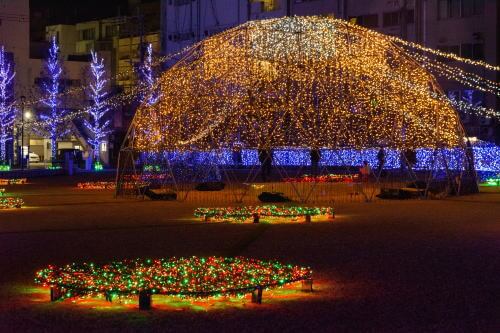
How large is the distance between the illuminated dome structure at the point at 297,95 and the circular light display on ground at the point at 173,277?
14.6 metres

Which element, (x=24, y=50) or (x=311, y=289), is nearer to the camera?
(x=311, y=289)

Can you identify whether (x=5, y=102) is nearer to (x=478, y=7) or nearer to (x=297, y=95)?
(x=478, y=7)

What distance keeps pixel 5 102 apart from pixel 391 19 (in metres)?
27.5

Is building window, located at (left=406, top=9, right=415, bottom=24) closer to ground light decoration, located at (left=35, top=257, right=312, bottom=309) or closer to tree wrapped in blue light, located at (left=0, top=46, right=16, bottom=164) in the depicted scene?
tree wrapped in blue light, located at (left=0, top=46, right=16, bottom=164)

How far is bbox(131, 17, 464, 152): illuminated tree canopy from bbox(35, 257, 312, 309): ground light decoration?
14.6 m

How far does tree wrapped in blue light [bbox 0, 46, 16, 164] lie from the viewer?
57.7 metres

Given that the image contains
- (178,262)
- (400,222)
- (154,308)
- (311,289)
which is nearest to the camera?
(154,308)

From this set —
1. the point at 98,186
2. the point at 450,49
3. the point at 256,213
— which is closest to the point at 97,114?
the point at 450,49

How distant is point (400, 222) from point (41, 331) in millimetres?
12675

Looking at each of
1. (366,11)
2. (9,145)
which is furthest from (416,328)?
(9,145)

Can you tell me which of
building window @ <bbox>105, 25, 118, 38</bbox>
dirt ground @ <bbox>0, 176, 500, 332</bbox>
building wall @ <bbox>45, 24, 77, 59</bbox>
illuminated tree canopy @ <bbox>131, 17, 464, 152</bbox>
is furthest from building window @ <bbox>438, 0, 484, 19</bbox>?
building wall @ <bbox>45, 24, 77, 59</bbox>

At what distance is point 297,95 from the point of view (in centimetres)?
2728

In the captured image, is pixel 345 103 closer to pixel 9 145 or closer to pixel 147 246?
pixel 147 246

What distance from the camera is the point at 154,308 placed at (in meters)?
9.73
